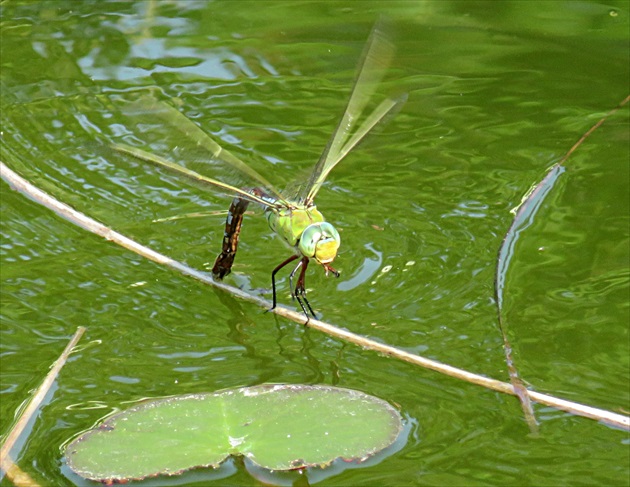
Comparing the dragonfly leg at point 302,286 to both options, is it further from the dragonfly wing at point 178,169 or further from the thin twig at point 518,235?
the thin twig at point 518,235

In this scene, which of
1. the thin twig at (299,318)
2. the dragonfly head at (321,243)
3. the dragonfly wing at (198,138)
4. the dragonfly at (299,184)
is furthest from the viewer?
the dragonfly wing at (198,138)

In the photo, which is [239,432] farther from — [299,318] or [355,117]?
[355,117]

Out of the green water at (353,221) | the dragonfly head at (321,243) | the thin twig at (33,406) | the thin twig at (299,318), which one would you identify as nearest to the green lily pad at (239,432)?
the green water at (353,221)

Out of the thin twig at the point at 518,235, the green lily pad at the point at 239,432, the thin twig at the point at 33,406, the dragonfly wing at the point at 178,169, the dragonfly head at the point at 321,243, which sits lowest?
the thin twig at the point at 518,235

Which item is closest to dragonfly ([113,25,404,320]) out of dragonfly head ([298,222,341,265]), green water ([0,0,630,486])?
dragonfly head ([298,222,341,265])

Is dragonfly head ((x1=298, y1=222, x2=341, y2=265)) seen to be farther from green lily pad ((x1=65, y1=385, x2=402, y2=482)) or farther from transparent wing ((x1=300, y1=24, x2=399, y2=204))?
green lily pad ((x1=65, y1=385, x2=402, y2=482))

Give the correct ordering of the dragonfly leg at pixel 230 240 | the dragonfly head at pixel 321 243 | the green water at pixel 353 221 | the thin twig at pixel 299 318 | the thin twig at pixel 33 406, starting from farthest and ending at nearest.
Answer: the dragonfly leg at pixel 230 240 → the dragonfly head at pixel 321 243 → the green water at pixel 353 221 → the thin twig at pixel 299 318 → the thin twig at pixel 33 406

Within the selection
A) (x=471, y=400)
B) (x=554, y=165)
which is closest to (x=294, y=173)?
(x=554, y=165)

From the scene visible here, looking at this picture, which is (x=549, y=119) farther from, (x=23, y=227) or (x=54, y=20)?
(x=54, y=20)

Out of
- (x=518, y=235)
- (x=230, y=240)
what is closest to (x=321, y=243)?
(x=230, y=240)
